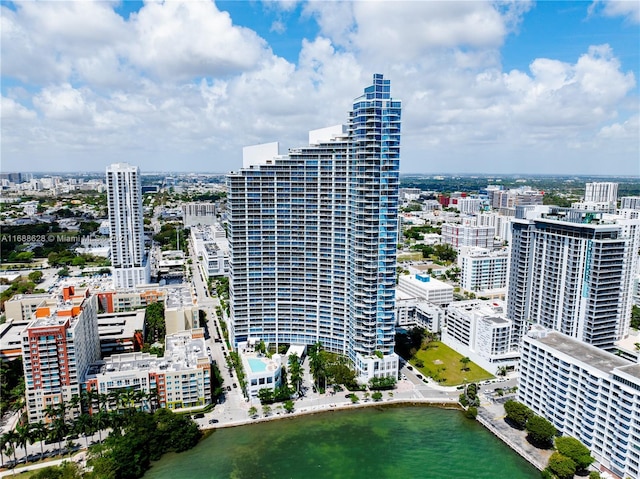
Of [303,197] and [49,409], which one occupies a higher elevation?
[303,197]

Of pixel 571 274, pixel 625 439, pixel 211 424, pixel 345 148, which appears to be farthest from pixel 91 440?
pixel 571 274

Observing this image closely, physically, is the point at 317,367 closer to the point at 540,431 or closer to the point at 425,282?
the point at 540,431

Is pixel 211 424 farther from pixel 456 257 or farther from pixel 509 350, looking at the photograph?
pixel 456 257

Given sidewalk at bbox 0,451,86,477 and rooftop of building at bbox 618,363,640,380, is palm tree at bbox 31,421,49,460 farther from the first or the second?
rooftop of building at bbox 618,363,640,380

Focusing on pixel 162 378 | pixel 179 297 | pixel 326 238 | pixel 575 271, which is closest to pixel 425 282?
pixel 575 271

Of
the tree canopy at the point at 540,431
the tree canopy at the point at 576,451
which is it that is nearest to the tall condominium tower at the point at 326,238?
the tree canopy at the point at 540,431

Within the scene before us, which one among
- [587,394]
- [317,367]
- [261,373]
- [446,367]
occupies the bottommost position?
[446,367]
